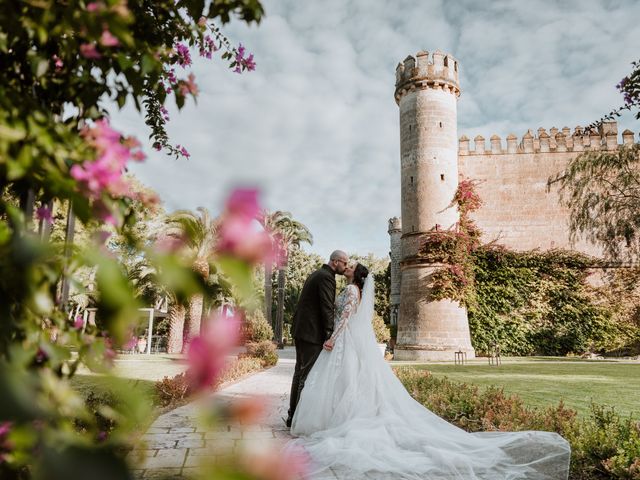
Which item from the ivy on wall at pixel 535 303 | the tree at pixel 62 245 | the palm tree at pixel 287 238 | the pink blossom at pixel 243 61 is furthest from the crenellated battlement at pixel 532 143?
the tree at pixel 62 245

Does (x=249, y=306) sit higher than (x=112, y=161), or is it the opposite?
(x=112, y=161)

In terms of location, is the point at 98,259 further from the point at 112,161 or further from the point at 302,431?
the point at 302,431

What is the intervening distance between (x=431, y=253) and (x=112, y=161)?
19381 millimetres

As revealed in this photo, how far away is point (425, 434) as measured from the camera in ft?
15.5

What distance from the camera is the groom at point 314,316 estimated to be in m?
5.96

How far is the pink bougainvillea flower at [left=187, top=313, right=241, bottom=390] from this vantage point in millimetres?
762

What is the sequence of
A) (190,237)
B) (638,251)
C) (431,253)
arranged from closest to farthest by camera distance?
(190,237) < (431,253) < (638,251)

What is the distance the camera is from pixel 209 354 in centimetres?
77

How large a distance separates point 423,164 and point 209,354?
809 inches

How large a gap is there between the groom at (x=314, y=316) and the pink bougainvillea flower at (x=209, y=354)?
518cm

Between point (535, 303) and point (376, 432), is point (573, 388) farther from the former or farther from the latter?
point (535, 303)

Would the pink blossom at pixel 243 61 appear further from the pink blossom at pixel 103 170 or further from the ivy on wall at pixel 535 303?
the ivy on wall at pixel 535 303

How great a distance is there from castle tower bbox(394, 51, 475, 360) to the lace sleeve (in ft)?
45.6

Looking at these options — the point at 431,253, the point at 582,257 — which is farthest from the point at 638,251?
the point at 431,253
